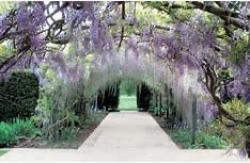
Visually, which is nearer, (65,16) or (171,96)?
(65,16)

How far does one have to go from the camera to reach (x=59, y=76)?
1102 centimetres

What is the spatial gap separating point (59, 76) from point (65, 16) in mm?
6940

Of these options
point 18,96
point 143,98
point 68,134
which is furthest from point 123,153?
point 143,98

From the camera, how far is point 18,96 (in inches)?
575

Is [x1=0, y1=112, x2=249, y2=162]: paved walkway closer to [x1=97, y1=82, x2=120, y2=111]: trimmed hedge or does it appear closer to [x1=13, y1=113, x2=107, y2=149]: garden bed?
[x1=13, y1=113, x2=107, y2=149]: garden bed

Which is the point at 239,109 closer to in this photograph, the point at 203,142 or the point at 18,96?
the point at 203,142

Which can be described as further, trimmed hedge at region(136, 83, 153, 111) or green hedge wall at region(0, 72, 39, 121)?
trimmed hedge at region(136, 83, 153, 111)

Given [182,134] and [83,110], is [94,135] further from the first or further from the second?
[83,110]

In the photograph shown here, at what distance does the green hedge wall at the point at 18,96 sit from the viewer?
1426 centimetres

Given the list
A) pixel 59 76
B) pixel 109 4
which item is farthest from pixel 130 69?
pixel 109 4

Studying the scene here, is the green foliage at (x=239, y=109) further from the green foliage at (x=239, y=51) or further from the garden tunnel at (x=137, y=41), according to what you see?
the green foliage at (x=239, y=51)

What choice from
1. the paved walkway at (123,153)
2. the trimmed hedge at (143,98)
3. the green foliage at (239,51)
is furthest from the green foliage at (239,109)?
the trimmed hedge at (143,98)

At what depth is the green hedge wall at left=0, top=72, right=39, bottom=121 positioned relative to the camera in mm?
14258

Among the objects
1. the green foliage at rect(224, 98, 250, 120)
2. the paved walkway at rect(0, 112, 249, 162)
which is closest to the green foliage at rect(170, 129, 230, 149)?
the paved walkway at rect(0, 112, 249, 162)
